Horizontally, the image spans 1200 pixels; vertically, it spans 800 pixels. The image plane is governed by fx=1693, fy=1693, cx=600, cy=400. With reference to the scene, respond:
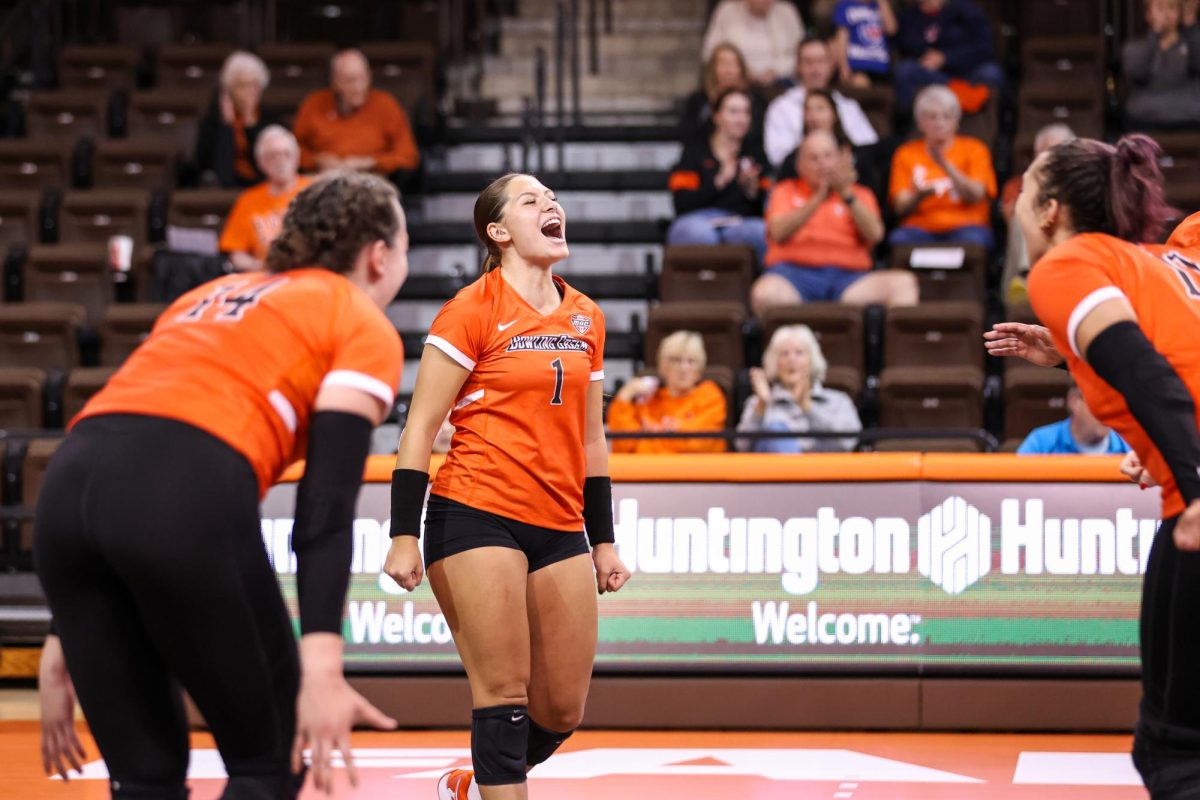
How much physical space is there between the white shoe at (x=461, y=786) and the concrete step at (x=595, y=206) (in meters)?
7.13

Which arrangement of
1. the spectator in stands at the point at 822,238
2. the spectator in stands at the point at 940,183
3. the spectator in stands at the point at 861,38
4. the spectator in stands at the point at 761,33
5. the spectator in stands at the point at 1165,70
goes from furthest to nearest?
the spectator in stands at the point at 761,33 → the spectator in stands at the point at 861,38 → the spectator in stands at the point at 1165,70 → the spectator in stands at the point at 940,183 → the spectator in stands at the point at 822,238

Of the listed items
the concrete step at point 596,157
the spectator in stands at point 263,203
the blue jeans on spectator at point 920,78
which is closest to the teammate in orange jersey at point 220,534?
the spectator in stands at point 263,203

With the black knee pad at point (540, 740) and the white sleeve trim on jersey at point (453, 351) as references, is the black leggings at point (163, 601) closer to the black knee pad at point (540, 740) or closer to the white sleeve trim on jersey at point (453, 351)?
the white sleeve trim on jersey at point (453, 351)

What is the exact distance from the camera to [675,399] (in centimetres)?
880

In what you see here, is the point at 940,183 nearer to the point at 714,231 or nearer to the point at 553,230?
the point at 714,231

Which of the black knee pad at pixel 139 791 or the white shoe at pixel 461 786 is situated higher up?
the black knee pad at pixel 139 791

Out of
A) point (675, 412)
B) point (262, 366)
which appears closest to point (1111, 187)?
point (262, 366)

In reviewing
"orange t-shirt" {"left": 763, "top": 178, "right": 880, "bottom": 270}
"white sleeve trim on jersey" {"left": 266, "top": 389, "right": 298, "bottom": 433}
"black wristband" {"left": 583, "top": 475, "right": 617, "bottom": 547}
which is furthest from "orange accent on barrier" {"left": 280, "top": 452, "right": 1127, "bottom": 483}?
"white sleeve trim on jersey" {"left": 266, "top": 389, "right": 298, "bottom": 433}

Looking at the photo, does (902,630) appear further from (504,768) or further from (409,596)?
(504,768)

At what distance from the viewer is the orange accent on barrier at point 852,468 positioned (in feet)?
23.4

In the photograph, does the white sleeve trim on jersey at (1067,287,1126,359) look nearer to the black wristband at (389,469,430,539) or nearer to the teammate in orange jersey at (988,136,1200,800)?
the teammate in orange jersey at (988,136,1200,800)

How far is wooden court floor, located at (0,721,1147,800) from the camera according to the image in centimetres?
588

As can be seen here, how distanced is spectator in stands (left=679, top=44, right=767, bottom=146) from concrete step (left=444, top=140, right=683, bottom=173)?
40.8 inches

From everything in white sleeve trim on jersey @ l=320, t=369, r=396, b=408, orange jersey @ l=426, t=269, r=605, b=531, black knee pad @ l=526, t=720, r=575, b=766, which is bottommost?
black knee pad @ l=526, t=720, r=575, b=766
